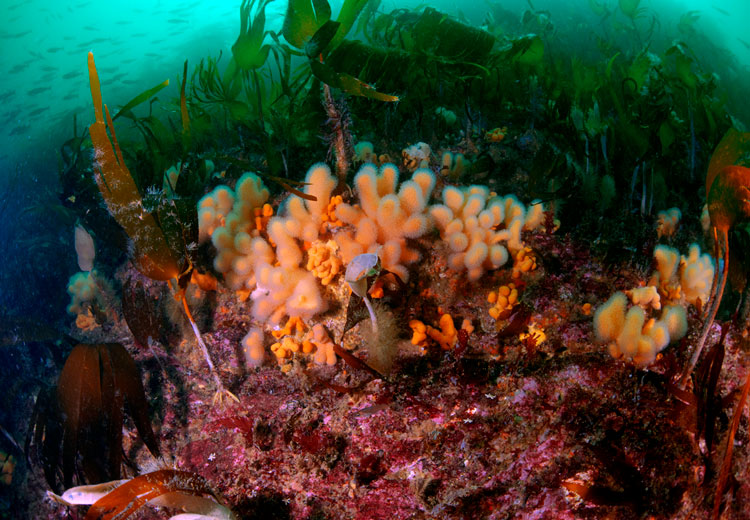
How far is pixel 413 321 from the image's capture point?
199 centimetres

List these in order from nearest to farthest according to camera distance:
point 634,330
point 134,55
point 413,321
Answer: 1. point 634,330
2. point 413,321
3. point 134,55

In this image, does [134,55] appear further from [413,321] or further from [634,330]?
[634,330]

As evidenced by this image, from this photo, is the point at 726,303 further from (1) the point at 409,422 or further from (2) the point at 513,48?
(2) the point at 513,48

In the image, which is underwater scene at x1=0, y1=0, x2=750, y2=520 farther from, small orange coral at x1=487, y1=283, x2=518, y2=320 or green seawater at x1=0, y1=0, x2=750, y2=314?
green seawater at x1=0, y1=0, x2=750, y2=314

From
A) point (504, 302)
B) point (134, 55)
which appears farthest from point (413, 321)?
point (134, 55)

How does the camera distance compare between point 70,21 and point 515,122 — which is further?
point 70,21

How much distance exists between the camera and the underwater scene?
168cm

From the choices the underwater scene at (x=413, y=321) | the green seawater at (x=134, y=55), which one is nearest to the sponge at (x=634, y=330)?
the underwater scene at (x=413, y=321)

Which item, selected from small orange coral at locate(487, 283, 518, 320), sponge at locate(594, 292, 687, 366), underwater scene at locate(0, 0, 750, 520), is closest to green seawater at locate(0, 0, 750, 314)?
underwater scene at locate(0, 0, 750, 520)

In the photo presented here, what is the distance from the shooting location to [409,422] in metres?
1.79

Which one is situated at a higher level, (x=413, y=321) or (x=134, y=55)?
(x=134, y=55)

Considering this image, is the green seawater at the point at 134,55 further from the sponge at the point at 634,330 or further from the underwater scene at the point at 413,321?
the sponge at the point at 634,330

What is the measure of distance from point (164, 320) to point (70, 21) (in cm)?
8086

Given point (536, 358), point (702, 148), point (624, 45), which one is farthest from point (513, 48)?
point (624, 45)
